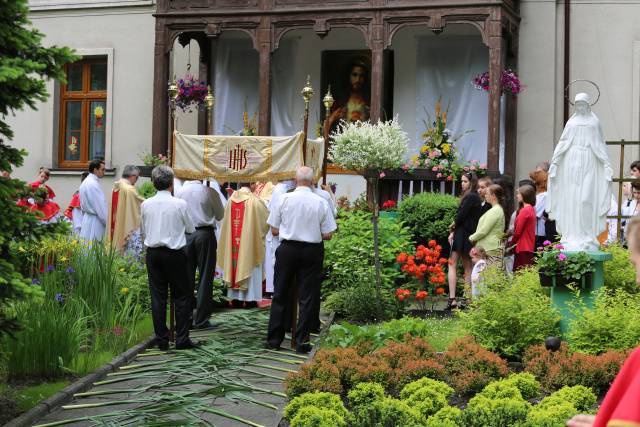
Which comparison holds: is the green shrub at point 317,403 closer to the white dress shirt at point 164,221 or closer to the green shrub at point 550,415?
the green shrub at point 550,415

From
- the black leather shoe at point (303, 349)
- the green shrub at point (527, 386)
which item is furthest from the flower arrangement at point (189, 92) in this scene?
the green shrub at point (527, 386)

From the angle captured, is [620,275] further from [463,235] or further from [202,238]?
[202,238]

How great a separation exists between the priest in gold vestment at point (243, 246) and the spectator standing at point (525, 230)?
3263mm

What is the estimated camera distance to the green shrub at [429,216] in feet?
51.2

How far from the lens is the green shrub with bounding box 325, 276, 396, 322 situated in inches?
495

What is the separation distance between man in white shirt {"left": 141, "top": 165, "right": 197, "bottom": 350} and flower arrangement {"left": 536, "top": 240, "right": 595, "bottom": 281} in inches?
146

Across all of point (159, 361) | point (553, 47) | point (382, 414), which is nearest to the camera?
point (382, 414)

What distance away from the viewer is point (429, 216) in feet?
51.6

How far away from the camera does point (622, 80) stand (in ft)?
59.5

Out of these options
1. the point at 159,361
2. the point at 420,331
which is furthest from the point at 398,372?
the point at 159,361

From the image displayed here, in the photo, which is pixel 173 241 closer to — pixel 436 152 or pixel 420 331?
pixel 420 331

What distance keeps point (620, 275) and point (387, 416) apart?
16.4ft

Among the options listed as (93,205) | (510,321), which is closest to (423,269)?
(510,321)

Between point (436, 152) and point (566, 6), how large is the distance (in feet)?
12.2
